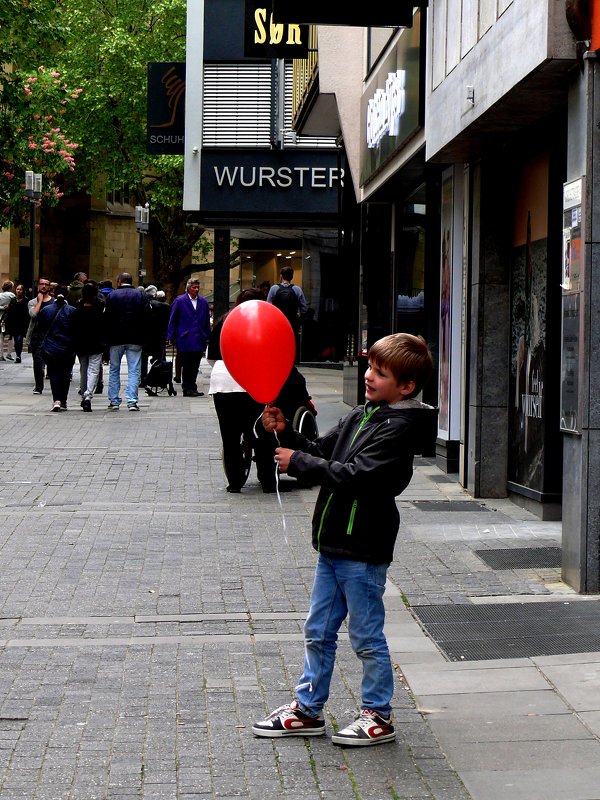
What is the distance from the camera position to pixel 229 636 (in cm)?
644

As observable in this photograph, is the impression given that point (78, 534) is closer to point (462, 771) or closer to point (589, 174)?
point (589, 174)

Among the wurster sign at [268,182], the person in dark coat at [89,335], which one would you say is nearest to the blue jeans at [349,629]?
the person in dark coat at [89,335]

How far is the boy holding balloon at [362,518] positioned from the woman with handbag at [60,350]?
48.2 feet

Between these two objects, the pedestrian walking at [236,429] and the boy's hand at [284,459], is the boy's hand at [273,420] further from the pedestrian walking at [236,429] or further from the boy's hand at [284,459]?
the pedestrian walking at [236,429]

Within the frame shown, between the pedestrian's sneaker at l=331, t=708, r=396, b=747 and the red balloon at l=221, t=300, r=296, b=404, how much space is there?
1225mm

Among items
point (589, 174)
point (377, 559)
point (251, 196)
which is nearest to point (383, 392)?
point (377, 559)

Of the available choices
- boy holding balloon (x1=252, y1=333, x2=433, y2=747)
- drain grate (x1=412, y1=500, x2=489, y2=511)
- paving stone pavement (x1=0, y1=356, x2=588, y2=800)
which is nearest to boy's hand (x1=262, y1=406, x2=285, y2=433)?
boy holding balloon (x1=252, y1=333, x2=433, y2=747)

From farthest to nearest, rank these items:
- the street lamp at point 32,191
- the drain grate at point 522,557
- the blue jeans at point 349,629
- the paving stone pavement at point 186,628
A: the street lamp at point 32,191 < the drain grate at point 522,557 < the blue jeans at point 349,629 < the paving stone pavement at point 186,628

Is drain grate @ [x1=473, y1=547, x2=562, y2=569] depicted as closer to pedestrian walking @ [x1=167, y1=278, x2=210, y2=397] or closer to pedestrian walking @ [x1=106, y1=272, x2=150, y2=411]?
pedestrian walking @ [x1=106, y1=272, x2=150, y2=411]

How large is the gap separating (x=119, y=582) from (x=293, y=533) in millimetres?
2091

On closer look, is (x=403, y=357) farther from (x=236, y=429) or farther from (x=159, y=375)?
(x=159, y=375)

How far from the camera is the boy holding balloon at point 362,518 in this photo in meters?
4.67

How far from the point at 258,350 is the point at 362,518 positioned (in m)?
0.76

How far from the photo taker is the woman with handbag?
1914 cm
